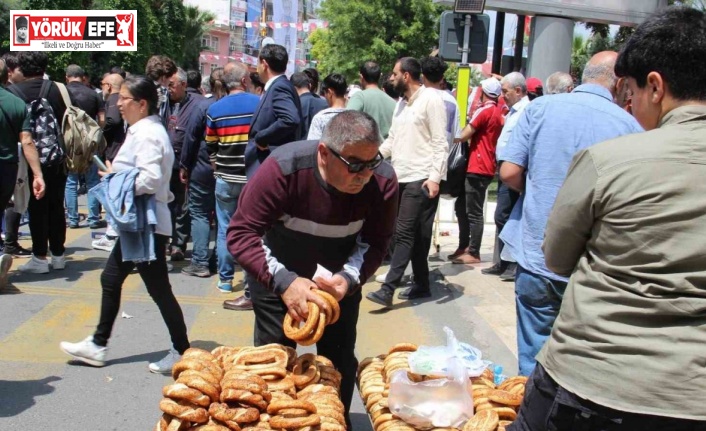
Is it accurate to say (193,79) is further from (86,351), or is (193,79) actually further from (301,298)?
(301,298)

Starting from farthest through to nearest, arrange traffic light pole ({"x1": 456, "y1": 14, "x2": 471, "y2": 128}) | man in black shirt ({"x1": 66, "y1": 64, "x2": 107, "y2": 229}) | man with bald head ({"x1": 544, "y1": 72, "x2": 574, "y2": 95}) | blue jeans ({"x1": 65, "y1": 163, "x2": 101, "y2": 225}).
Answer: blue jeans ({"x1": 65, "y1": 163, "x2": 101, "y2": 225})
man in black shirt ({"x1": 66, "y1": 64, "x2": 107, "y2": 229})
traffic light pole ({"x1": 456, "y1": 14, "x2": 471, "y2": 128})
man with bald head ({"x1": 544, "y1": 72, "x2": 574, "y2": 95})

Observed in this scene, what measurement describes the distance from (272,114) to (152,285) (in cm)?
215

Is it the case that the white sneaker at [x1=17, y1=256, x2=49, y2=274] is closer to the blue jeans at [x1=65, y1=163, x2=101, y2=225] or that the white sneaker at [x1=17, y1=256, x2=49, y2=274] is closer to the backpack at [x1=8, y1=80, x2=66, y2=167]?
the backpack at [x1=8, y1=80, x2=66, y2=167]

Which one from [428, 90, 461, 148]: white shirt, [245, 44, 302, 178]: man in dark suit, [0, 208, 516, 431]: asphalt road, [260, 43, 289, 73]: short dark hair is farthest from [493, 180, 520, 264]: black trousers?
[260, 43, 289, 73]: short dark hair

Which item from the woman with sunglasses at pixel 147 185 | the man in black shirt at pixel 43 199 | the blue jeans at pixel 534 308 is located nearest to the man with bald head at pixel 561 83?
the blue jeans at pixel 534 308

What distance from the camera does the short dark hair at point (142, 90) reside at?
15.8ft

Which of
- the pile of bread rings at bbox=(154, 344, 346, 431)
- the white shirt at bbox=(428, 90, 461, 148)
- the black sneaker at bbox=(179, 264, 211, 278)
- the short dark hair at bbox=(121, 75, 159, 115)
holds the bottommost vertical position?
the black sneaker at bbox=(179, 264, 211, 278)

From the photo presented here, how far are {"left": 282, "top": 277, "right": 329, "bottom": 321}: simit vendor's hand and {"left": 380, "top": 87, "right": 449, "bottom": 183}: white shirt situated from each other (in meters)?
3.39

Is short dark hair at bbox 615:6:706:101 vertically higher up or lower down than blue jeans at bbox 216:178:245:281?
higher up

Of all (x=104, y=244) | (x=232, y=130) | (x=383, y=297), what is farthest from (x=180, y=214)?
(x=383, y=297)

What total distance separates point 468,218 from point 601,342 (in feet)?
20.6

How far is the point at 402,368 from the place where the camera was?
344 centimetres

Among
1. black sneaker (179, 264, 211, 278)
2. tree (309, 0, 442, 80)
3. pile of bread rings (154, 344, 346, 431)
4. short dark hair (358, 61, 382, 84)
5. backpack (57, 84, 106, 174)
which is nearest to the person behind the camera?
pile of bread rings (154, 344, 346, 431)

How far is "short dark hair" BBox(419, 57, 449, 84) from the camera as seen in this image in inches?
274
